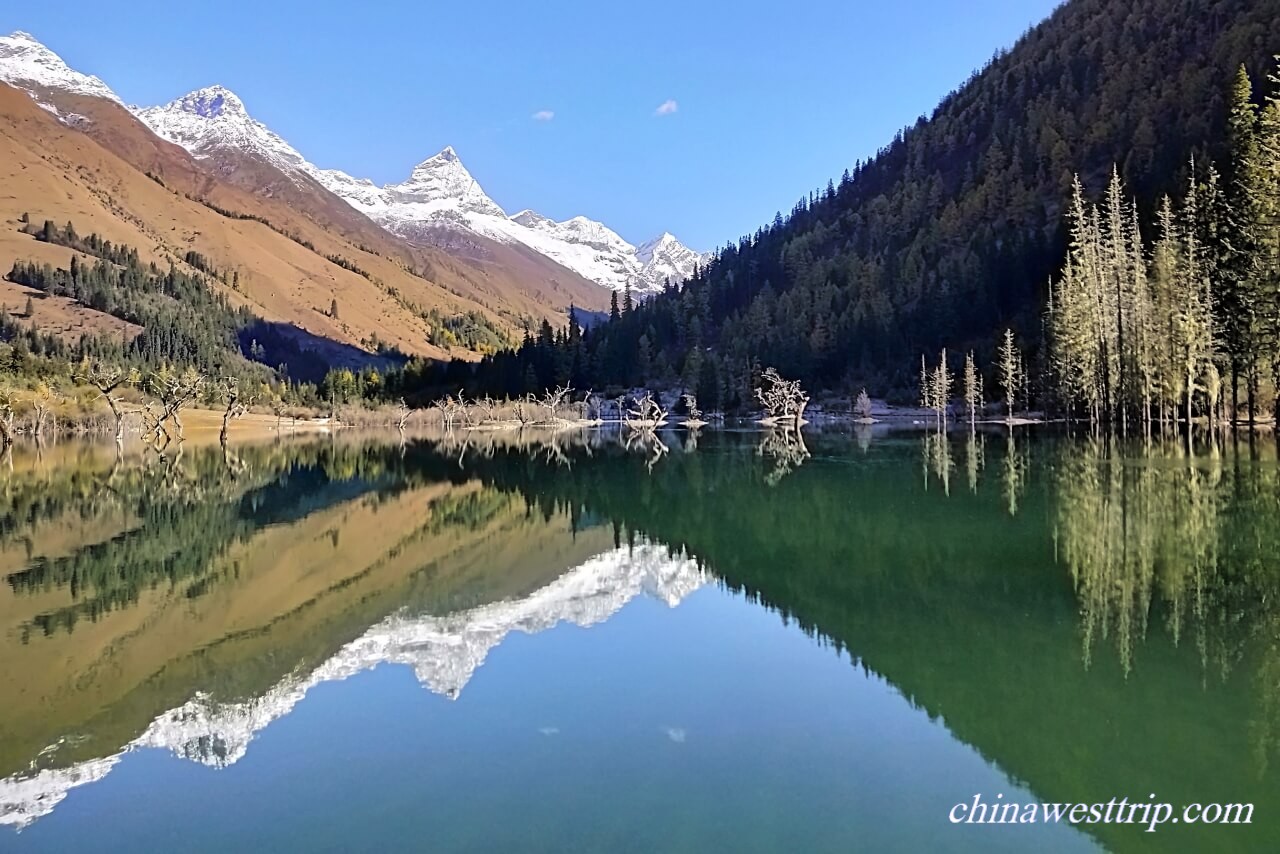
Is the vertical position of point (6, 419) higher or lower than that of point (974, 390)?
lower

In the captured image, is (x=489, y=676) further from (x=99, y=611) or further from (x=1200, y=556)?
(x=1200, y=556)

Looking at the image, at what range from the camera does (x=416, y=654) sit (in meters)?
11.7

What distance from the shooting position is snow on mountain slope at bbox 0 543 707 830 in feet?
25.9

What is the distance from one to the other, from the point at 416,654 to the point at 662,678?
363 cm

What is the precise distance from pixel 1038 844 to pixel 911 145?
189 meters

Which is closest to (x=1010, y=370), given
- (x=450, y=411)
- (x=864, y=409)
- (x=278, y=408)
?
(x=864, y=409)

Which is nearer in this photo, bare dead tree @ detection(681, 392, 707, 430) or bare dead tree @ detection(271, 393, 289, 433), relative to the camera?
bare dead tree @ detection(681, 392, 707, 430)

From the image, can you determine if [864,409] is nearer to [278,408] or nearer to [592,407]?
[592,407]

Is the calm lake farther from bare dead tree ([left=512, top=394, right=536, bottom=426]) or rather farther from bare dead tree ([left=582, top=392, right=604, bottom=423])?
bare dead tree ([left=582, top=392, right=604, bottom=423])

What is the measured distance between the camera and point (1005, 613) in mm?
11336

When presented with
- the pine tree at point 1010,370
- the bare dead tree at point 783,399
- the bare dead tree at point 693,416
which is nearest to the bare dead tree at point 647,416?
the bare dead tree at point 693,416

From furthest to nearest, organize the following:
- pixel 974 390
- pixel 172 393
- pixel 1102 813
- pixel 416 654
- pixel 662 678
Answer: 1. pixel 974 390
2. pixel 172 393
3. pixel 416 654
4. pixel 662 678
5. pixel 1102 813

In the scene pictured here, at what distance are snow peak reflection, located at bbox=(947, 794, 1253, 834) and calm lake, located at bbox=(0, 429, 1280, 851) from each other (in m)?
0.10

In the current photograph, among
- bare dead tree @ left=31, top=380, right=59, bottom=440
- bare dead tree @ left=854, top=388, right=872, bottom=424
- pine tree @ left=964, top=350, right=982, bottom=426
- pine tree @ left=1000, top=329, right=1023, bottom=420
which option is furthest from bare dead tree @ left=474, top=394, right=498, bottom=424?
pine tree @ left=1000, top=329, right=1023, bottom=420
